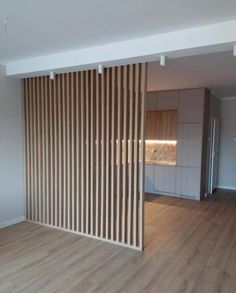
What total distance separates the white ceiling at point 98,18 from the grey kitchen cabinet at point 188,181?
4.27 m

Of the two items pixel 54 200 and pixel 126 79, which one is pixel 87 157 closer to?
A: pixel 54 200

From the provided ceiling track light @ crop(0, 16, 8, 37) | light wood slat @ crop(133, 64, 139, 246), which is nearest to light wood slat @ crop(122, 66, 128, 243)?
light wood slat @ crop(133, 64, 139, 246)

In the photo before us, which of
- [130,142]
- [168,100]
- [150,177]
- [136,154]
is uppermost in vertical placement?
[168,100]

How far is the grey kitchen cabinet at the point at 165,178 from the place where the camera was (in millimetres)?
6965

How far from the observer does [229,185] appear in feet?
26.9

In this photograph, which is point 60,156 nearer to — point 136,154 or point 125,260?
point 136,154

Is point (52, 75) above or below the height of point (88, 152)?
above

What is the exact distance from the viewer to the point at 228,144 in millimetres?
8148

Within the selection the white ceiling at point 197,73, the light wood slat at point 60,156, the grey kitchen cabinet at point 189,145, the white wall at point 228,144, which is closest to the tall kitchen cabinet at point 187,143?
the grey kitchen cabinet at point 189,145

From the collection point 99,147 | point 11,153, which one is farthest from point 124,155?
point 11,153

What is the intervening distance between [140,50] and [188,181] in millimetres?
4279

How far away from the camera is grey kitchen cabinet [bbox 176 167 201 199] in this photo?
259 inches

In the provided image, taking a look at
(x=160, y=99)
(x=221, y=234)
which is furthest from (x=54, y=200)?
(x=160, y=99)

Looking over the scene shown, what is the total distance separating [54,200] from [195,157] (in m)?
3.68
